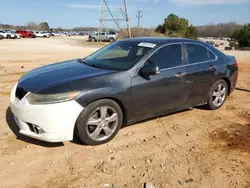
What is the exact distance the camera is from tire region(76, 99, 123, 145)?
370 centimetres

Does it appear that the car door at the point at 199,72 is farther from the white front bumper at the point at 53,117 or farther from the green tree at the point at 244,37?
the green tree at the point at 244,37

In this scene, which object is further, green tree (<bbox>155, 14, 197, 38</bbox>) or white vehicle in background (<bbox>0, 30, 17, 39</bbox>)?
white vehicle in background (<bbox>0, 30, 17, 39</bbox>)

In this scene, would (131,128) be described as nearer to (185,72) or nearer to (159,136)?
(159,136)

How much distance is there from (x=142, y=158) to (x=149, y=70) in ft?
4.44

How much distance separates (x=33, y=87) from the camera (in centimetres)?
373

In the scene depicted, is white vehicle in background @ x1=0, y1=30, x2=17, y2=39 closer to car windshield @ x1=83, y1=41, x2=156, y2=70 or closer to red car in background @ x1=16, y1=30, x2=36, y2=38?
red car in background @ x1=16, y1=30, x2=36, y2=38

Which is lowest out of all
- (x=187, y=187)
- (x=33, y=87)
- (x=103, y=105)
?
(x=187, y=187)

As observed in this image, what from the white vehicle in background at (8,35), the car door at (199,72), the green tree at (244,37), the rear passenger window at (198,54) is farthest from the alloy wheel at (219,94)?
the white vehicle in background at (8,35)

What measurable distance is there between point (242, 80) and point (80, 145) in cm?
679

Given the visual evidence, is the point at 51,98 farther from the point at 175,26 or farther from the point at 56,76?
the point at 175,26

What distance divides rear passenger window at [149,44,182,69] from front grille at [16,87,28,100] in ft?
6.64

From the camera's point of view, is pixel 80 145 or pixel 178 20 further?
pixel 178 20

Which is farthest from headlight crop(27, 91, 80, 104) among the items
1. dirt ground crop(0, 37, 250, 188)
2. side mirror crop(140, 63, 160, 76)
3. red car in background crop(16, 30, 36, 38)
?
red car in background crop(16, 30, 36, 38)

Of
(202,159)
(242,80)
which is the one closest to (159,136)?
(202,159)
